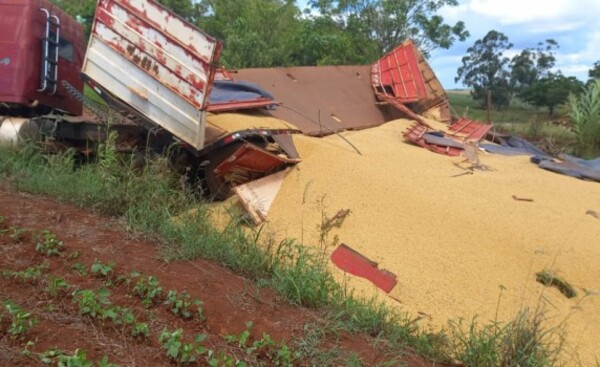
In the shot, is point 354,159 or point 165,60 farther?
point 354,159

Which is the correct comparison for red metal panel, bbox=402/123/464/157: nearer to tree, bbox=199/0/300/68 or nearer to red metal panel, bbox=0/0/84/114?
red metal panel, bbox=0/0/84/114

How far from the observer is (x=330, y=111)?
8.41 metres

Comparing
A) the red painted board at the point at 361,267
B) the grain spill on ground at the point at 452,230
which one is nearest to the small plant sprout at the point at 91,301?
the grain spill on ground at the point at 452,230

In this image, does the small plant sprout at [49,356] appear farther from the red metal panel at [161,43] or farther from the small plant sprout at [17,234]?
the red metal panel at [161,43]

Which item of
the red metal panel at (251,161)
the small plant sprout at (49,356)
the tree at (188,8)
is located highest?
the tree at (188,8)

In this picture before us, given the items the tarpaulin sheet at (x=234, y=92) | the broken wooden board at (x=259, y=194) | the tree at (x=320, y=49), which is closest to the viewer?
the broken wooden board at (x=259, y=194)

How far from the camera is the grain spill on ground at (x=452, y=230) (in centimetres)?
407

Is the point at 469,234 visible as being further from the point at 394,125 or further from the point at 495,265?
the point at 394,125

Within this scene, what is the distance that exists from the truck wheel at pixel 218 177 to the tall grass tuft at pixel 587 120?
24.3ft

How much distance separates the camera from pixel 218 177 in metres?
5.45

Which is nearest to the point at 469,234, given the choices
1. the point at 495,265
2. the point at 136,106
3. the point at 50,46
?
the point at 495,265

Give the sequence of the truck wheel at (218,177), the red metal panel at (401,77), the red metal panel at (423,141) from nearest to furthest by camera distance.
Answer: the truck wheel at (218,177)
the red metal panel at (423,141)
the red metal panel at (401,77)

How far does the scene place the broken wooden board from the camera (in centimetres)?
504

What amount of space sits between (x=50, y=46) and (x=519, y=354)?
19.0ft
